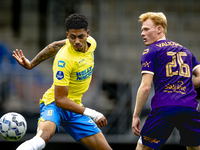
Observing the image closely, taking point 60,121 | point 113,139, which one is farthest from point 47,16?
point 60,121

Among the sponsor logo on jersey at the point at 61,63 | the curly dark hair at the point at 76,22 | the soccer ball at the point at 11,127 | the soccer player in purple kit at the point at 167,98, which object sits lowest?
the soccer ball at the point at 11,127

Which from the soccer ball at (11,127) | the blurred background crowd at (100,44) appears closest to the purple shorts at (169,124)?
the soccer ball at (11,127)

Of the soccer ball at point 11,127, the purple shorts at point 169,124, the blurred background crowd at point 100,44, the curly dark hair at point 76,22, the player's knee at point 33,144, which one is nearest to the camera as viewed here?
the player's knee at point 33,144

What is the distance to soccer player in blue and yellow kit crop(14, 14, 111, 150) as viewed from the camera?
4.20 m

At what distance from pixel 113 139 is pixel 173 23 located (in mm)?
5096

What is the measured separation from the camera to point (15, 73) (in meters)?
8.88

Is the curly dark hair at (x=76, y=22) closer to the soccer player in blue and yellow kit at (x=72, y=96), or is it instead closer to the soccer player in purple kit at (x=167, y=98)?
the soccer player in blue and yellow kit at (x=72, y=96)

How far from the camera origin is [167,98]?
3.97 metres

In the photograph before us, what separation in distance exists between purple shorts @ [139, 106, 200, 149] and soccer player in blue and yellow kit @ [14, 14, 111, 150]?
563 millimetres

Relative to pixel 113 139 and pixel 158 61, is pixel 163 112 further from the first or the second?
pixel 113 139

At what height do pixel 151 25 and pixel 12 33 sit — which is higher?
pixel 151 25

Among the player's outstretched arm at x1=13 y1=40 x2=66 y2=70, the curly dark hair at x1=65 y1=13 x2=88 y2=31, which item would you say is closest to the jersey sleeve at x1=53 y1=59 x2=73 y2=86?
the curly dark hair at x1=65 y1=13 x2=88 y2=31

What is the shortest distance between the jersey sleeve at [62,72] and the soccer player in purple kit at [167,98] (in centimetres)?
90

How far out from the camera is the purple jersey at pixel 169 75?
13.0 ft
